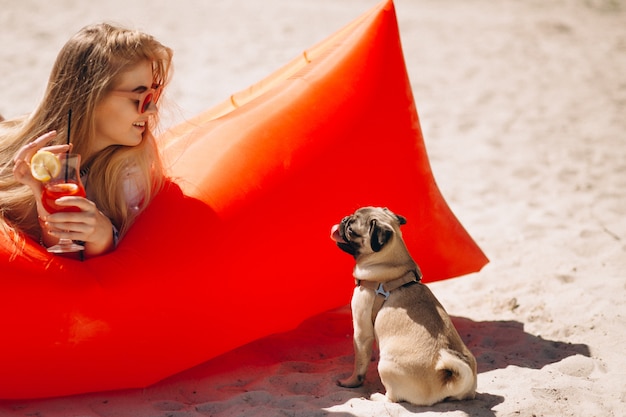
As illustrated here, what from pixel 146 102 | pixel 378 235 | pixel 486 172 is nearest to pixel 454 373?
pixel 378 235

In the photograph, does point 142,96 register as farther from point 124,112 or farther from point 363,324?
point 363,324

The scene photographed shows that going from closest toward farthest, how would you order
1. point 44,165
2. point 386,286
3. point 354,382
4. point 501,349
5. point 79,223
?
1. point 44,165
2. point 79,223
3. point 386,286
4. point 354,382
5. point 501,349

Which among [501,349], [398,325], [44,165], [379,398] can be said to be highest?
[44,165]

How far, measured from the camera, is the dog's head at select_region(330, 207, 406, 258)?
9.78ft

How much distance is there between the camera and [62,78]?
10.0ft

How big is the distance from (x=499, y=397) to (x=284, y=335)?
116 cm

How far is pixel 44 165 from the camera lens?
262cm

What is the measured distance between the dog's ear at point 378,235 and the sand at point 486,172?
63 centimetres

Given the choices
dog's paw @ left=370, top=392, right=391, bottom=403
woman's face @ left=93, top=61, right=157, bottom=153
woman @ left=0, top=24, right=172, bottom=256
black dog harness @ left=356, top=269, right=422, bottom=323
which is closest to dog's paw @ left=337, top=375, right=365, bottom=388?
dog's paw @ left=370, top=392, right=391, bottom=403

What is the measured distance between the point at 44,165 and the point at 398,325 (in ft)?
4.75

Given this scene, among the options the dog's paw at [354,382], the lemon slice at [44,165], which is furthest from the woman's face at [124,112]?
the dog's paw at [354,382]

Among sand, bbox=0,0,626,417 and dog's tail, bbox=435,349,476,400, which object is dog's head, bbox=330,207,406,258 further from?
sand, bbox=0,0,626,417

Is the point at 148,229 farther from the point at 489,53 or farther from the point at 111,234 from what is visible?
the point at 489,53

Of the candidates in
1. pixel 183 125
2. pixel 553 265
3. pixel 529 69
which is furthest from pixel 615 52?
pixel 183 125
